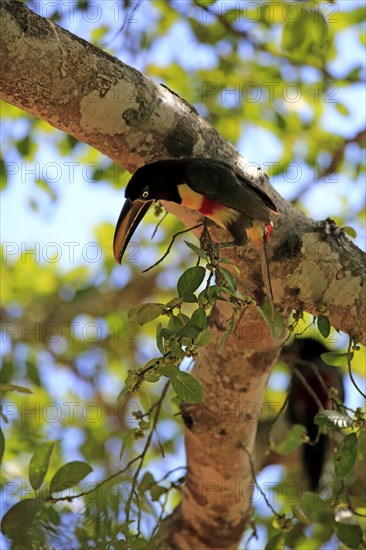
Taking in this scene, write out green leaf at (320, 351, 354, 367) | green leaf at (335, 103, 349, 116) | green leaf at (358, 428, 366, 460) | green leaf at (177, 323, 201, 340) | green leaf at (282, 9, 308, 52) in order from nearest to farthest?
green leaf at (177, 323, 201, 340)
green leaf at (320, 351, 354, 367)
green leaf at (358, 428, 366, 460)
green leaf at (282, 9, 308, 52)
green leaf at (335, 103, 349, 116)

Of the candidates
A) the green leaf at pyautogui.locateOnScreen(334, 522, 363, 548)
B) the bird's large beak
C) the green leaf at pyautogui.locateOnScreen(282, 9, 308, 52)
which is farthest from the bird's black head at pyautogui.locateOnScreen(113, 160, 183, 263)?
the green leaf at pyautogui.locateOnScreen(282, 9, 308, 52)

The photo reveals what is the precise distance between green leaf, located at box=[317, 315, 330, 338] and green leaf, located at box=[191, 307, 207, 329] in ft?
1.32

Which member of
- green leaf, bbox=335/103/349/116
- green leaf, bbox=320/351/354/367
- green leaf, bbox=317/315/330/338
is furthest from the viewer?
green leaf, bbox=335/103/349/116

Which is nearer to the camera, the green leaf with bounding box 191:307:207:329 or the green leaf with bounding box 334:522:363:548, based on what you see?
the green leaf with bounding box 191:307:207:329

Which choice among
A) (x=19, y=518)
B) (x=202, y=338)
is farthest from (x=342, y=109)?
(x=19, y=518)

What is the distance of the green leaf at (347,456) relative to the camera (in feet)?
6.18

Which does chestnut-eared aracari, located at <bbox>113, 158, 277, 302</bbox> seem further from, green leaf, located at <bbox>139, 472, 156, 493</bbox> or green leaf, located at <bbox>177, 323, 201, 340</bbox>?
green leaf, located at <bbox>139, 472, 156, 493</bbox>

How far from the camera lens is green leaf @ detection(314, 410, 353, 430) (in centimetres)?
181

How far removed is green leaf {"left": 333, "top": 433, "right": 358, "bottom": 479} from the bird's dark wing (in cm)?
51

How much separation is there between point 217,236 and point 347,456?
1.87 ft

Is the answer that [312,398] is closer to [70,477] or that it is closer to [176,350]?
[70,477]

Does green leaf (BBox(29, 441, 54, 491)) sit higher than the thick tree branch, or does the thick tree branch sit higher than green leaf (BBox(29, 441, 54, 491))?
the thick tree branch

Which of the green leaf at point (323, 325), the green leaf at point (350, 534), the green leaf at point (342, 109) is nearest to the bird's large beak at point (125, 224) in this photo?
the green leaf at point (323, 325)

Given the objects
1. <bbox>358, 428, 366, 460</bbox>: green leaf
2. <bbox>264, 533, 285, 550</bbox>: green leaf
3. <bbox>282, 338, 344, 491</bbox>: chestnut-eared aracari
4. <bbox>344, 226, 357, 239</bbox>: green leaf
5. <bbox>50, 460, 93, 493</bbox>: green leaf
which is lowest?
<bbox>50, 460, 93, 493</bbox>: green leaf
